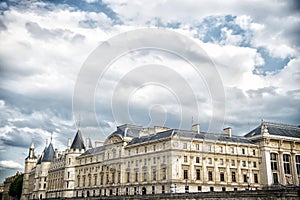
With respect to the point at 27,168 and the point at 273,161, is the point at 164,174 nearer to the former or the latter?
the point at 273,161

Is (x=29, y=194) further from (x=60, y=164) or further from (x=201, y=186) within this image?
(x=201, y=186)

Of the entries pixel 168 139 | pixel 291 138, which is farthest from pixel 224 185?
pixel 291 138

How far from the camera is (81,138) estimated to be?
102125 millimetres

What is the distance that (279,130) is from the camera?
7612 centimetres

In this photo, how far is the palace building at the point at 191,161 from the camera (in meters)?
62.8

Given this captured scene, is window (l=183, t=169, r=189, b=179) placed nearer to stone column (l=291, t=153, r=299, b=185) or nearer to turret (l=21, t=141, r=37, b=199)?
stone column (l=291, t=153, r=299, b=185)

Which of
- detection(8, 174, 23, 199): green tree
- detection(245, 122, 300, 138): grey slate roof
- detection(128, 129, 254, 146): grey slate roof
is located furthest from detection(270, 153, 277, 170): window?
detection(8, 174, 23, 199): green tree

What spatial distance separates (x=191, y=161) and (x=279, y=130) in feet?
77.9

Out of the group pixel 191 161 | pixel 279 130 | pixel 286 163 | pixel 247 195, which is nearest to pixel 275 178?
pixel 286 163

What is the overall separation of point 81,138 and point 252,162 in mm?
50484

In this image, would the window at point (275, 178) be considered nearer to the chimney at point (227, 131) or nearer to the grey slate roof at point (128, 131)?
the chimney at point (227, 131)

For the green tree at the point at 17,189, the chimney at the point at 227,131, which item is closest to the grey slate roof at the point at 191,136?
the chimney at the point at 227,131

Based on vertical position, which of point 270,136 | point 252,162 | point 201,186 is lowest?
point 201,186

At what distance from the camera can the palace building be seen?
62844 mm
